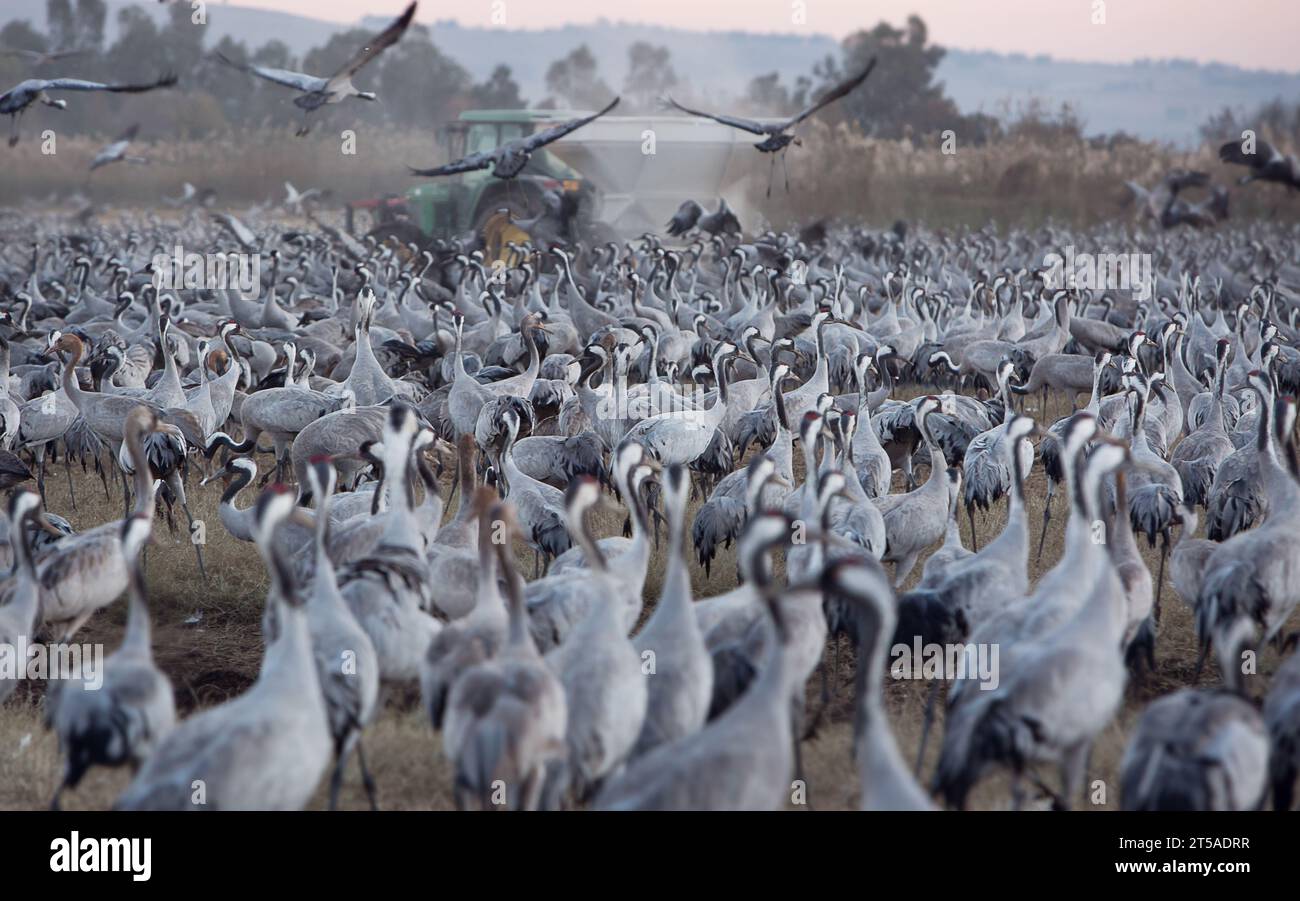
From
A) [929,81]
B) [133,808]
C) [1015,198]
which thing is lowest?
[133,808]

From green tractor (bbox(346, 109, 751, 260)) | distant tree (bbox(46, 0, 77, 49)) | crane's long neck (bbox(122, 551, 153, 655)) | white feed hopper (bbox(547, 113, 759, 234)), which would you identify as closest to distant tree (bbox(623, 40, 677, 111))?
distant tree (bbox(46, 0, 77, 49))

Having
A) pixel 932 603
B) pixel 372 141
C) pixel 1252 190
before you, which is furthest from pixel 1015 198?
pixel 932 603

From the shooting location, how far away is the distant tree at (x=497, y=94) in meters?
57.8

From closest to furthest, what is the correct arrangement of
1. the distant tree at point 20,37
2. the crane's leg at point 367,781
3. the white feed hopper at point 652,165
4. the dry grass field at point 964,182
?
the crane's leg at point 367,781
the white feed hopper at point 652,165
the dry grass field at point 964,182
the distant tree at point 20,37

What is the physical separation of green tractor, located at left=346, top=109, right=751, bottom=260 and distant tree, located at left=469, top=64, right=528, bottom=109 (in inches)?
1318

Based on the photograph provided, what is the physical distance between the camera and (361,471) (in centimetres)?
823

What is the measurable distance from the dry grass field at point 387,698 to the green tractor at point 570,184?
36.9ft

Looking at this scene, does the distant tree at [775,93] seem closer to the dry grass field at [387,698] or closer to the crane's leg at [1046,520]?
the crane's leg at [1046,520]

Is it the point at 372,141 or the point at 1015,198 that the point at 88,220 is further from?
the point at 1015,198

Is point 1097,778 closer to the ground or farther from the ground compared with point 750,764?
closer to the ground

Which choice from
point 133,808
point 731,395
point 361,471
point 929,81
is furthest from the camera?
point 929,81

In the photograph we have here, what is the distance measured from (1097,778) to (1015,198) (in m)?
25.2

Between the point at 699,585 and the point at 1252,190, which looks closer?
the point at 699,585

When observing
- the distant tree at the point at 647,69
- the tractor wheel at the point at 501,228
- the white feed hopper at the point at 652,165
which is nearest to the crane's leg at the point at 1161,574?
the tractor wheel at the point at 501,228
